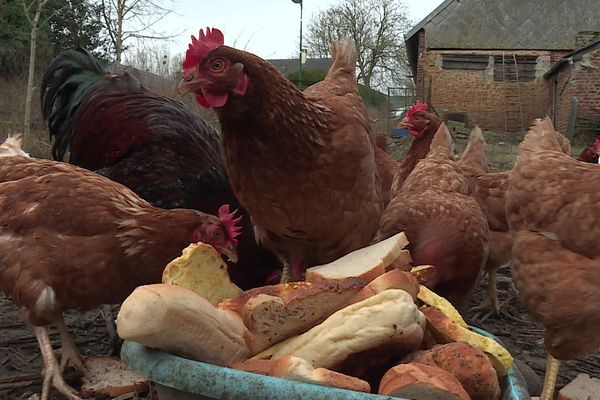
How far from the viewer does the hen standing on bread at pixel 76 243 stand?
193 centimetres

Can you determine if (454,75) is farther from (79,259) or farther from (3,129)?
(79,259)

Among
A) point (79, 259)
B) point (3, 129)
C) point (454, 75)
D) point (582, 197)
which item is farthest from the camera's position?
point (454, 75)

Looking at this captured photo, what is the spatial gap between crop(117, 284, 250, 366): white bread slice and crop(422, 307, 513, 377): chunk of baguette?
336mm

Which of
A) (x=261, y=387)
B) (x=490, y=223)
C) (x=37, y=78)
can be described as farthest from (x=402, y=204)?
(x=37, y=78)

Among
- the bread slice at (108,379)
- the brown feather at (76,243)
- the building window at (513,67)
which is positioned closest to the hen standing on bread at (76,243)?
the brown feather at (76,243)

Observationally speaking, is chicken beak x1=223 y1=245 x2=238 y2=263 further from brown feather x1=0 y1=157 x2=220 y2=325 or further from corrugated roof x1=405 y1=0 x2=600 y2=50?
corrugated roof x1=405 y1=0 x2=600 y2=50

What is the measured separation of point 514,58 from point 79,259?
15.9 meters

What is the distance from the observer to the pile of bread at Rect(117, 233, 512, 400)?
83cm

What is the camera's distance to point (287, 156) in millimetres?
1990

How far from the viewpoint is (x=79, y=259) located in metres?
1.93

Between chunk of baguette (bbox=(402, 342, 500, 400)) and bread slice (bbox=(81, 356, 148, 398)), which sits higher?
chunk of baguette (bbox=(402, 342, 500, 400))

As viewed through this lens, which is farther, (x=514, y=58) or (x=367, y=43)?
(x=367, y=43)

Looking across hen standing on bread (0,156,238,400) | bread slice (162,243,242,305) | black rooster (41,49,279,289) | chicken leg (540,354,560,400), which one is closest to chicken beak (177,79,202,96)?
hen standing on bread (0,156,238,400)

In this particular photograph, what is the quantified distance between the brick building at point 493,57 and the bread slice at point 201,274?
591 inches
